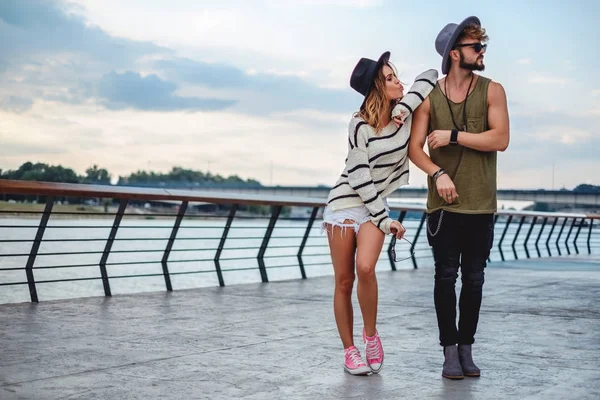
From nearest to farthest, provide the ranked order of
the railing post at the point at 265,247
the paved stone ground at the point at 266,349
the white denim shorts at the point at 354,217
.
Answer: the paved stone ground at the point at 266,349, the white denim shorts at the point at 354,217, the railing post at the point at 265,247

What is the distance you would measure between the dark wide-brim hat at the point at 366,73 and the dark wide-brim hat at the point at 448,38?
270mm

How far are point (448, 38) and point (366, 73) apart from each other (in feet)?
1.45

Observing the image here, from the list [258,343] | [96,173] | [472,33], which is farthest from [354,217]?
[96,173]

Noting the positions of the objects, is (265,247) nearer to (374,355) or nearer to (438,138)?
(374,355)

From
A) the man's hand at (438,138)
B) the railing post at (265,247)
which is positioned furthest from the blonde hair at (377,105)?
the railing post at (265,247)

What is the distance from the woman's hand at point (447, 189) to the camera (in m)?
3.91

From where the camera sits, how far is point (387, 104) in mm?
4066

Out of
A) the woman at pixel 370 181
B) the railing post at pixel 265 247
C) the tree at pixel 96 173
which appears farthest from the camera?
Result: the tree at pixel 96 173

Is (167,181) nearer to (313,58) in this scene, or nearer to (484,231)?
(313,58)

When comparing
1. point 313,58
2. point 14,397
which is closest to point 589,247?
point 313,58

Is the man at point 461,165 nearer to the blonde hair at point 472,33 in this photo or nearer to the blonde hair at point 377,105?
the blonde hair at point 472,33

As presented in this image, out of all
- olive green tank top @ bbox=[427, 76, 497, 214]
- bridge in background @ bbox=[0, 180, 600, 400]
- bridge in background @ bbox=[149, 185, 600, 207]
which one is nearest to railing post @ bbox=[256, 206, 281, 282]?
bridge in background @ bbox=[0, 180, 600, 400]

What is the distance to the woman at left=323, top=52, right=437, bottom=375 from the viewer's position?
4016 millimetres

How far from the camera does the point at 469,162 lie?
4.04 meters
